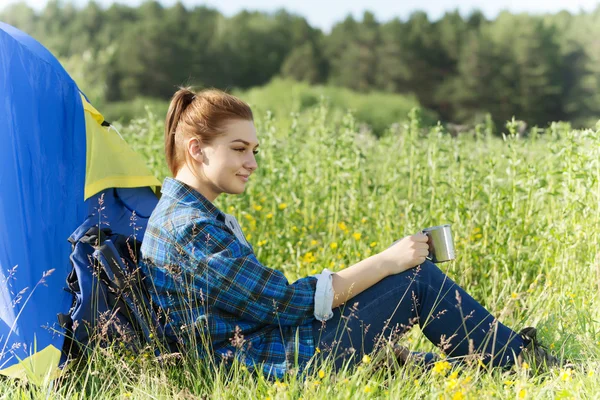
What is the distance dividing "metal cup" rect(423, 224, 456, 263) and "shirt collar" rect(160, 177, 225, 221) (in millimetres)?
657

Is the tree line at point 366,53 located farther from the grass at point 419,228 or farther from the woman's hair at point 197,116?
the woman's hair at point 197,116

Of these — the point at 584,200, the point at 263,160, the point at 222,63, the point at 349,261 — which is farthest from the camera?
the point at 222,63

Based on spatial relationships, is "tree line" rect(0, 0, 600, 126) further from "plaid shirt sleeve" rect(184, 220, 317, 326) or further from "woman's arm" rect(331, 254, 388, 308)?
"plaid shirt sleeve" rect(184, 220, 317, 326)

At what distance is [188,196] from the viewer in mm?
2264

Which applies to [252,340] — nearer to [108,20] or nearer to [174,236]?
[174,236]

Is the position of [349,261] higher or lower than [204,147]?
lower

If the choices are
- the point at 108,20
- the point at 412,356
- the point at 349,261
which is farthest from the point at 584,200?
the point at 108,20

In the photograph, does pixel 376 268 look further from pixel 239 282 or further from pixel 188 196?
pixel 188 196

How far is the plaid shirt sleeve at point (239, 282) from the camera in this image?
2.15 m

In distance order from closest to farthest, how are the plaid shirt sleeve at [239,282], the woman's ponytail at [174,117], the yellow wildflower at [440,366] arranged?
1. the yellow wildflower at [440,366]
2. the plaid shirt sleeve at [239,282]
3. the woman's ponytail at [174,117]

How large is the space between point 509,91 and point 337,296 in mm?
38596

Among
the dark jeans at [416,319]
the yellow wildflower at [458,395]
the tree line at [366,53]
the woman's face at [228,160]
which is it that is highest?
the tree line at [366,53]

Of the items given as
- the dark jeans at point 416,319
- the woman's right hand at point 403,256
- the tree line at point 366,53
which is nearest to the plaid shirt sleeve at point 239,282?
the dark jeans at point 416,319

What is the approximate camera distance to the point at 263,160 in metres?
4.26
